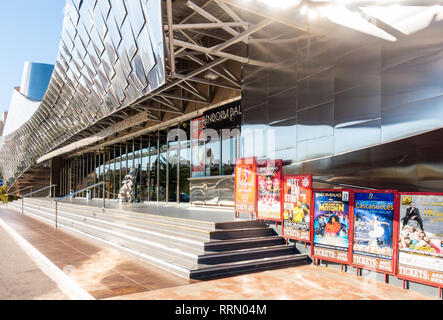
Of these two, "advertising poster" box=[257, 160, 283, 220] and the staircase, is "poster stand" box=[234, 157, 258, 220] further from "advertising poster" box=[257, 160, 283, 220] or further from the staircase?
the staircase

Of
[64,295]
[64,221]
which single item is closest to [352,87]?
[64,295]

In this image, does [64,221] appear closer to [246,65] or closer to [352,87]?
[246,65]

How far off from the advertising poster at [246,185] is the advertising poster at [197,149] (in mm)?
5893

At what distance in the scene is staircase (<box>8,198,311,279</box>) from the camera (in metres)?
6.47

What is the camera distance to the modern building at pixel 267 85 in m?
6.19

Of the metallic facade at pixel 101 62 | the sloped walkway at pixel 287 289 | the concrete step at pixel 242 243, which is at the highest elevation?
the metallic facade at pixel 101 62

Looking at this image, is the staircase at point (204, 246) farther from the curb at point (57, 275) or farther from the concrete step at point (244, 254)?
the curb at point (57, 275)

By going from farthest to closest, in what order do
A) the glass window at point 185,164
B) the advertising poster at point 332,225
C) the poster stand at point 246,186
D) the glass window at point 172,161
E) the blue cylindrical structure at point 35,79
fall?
the blue cylindrical structure at point 35,79
the glass window at point 172,161
the glass window at point 185,164
the poster stand at point 246,186
the advertising poster at point 332,225

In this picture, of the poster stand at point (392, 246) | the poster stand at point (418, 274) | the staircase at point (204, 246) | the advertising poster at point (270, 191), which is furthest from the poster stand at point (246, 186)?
the poster stand at point (418, 274)

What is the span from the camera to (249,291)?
5352 mm

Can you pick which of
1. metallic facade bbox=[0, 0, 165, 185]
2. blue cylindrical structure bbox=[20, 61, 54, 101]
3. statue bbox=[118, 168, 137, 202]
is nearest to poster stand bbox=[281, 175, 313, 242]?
metallic facade bbox=[0, 0, 165, 185]

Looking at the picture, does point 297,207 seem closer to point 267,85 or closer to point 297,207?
point 297,207

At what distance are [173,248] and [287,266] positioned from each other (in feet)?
8.14

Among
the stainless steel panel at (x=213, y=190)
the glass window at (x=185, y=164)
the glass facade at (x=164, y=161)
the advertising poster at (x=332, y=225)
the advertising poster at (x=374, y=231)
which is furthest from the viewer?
the glass window at (x=185, y=164)
